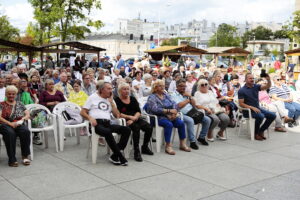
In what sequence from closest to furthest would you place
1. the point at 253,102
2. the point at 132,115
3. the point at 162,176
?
the point at 162,176 → the point at 132,115 → the point at 253,102

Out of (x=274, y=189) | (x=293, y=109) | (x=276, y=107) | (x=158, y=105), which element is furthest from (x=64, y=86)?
(x=293, y=109)

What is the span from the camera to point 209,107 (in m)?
8.16

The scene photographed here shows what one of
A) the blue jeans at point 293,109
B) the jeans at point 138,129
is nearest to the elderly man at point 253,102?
the blue jeans at point 293,109

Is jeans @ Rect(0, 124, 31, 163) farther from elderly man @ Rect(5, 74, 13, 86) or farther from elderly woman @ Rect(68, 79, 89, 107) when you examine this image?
elderly man @ Rect(5, 74, 13, 86)

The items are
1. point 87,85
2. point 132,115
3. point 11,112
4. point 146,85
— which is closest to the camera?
point 11,112

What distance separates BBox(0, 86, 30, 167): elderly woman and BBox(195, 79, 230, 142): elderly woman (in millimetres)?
3514

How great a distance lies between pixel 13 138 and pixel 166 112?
8.68ft

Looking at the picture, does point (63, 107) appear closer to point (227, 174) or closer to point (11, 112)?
point (11, 112)

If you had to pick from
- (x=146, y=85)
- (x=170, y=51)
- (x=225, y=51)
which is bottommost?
(x=146, y=85)

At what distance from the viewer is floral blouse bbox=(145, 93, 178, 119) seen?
698 centimetres

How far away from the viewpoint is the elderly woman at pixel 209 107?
314 inches

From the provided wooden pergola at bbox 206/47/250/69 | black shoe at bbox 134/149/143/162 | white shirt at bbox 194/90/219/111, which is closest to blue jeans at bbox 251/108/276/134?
white shirt at bbox 194/90/219/111

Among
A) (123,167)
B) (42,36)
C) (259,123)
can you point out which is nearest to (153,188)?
(123,167)

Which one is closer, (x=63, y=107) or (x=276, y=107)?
(x=63, y=107)
